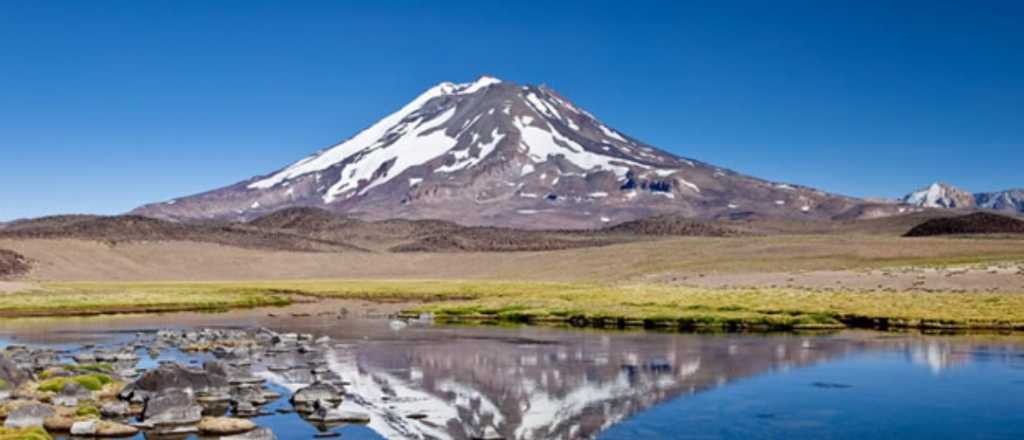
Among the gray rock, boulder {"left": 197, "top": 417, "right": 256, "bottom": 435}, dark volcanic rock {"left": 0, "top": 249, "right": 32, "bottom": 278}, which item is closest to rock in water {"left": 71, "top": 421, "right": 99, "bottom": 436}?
the gray rock

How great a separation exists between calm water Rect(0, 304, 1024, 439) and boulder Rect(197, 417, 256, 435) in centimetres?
69

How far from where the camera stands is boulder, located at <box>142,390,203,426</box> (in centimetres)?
2223

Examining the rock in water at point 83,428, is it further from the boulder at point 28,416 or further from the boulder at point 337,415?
the boulder at point 337,415

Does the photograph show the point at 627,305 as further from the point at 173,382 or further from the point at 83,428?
the point at 83,428

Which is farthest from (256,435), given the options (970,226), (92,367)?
(970,226)

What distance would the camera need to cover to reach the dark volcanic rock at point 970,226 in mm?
144125

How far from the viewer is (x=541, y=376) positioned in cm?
3042

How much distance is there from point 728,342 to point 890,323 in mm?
9380

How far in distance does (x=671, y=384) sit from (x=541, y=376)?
3.80 metres

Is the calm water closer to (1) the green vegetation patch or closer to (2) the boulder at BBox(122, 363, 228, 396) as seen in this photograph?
(2) the boulder at BBox(122, 363, 228, 396)

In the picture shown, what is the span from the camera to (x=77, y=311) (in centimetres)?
6262

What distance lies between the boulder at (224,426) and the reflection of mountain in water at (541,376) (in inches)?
104

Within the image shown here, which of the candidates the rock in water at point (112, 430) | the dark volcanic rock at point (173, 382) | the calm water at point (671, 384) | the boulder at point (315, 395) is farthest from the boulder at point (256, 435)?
the dark volcanic rock at point (173, 382)

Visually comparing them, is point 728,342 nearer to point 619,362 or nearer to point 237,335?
point 619,362
